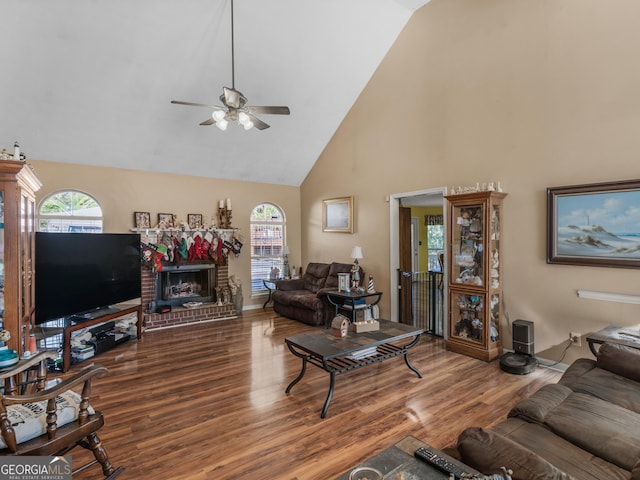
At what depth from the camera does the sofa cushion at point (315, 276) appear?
653 centimetres

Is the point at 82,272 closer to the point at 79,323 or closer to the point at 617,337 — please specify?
the point at 79,323

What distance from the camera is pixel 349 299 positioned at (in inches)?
217

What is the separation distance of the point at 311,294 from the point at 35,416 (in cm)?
458

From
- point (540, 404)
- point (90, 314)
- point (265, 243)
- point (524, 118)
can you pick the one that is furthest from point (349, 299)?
point (90, 314)

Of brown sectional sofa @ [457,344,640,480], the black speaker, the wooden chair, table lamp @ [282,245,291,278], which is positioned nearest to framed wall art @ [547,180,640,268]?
the black speaker

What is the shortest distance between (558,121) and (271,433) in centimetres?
425

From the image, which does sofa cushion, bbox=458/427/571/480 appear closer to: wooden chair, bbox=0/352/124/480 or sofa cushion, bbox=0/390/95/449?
wooden chair, bbox=0/352/124/480

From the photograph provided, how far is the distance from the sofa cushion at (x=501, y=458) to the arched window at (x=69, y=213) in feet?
20.1

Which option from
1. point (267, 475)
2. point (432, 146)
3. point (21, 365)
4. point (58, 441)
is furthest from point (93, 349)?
point (432, 146)

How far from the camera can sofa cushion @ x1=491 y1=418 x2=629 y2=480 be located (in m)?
1.51

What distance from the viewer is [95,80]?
4.32m

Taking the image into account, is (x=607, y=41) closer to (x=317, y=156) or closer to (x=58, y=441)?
(x=317, y=156)

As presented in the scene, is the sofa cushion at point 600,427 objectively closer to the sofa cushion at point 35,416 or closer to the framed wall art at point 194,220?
the sofa cushion at point 35,416

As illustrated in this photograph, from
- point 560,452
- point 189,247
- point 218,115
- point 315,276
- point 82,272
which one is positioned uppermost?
point 218,115
